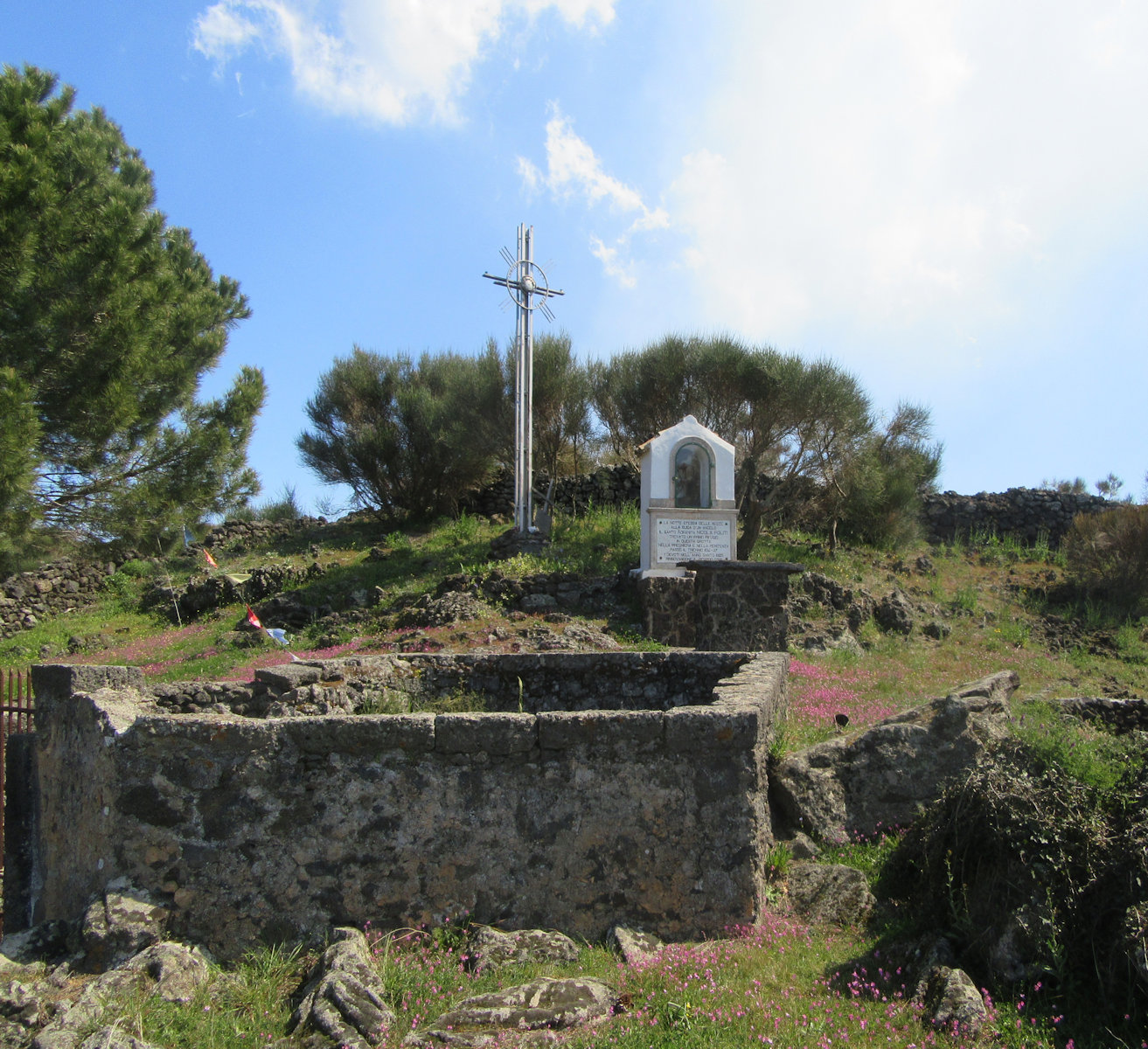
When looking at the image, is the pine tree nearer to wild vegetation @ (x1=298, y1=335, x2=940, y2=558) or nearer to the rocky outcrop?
the rocky outcrop

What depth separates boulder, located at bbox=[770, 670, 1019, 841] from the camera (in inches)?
196

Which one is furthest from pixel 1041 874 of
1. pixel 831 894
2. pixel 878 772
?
pixel 878 772

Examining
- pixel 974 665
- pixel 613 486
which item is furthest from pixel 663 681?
pixel 613 486

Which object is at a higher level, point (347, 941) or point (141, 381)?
point (141, 381)

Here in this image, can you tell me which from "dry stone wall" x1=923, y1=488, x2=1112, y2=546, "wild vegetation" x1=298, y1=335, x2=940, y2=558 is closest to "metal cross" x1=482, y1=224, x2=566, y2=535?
"wild vegetation" x1=298, y1=335, x2=940, y2=558

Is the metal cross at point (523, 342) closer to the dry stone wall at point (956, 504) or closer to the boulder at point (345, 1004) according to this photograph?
the dry stone wall at point (956, 504)

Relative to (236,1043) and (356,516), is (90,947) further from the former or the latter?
(356,516)

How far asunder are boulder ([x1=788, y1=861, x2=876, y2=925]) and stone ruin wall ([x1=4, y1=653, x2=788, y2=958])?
11.8 inches

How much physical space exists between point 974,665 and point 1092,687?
4.37ft

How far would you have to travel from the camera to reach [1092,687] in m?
10.3

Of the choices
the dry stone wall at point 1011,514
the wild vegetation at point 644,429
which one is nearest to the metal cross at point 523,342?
the wild vegetation at point 644,429

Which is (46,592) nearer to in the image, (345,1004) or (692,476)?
(692,476)

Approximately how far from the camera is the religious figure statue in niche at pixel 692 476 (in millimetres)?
13906

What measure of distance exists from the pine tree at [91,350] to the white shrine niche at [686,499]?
24.5ft
